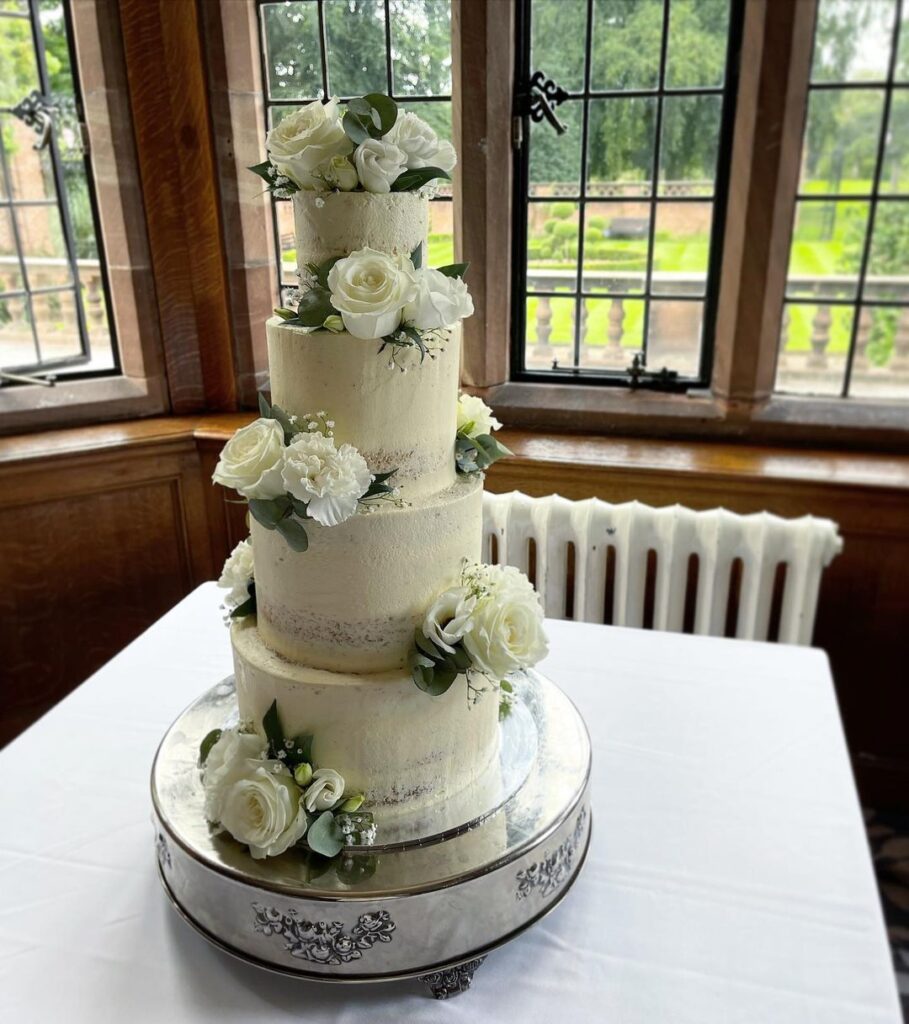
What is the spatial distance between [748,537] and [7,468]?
1.84 meters

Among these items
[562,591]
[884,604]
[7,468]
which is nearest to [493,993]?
[562,591]

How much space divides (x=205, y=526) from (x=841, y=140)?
1967 millimetres

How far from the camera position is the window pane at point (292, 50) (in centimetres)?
236

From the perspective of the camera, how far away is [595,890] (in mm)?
1107

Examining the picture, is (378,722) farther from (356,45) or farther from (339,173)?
(356,45)

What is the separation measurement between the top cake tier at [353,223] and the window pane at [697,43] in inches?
61.7

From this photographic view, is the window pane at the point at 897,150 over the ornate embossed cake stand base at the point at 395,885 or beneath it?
over

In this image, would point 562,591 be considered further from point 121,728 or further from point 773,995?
point 773,995

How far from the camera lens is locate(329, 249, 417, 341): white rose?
33.9 inches

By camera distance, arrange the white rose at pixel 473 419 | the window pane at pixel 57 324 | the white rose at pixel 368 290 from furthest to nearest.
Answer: the window pane at pixel 57 324 < the white rose at pixel 473 419 < the white rose at pixel 368 290

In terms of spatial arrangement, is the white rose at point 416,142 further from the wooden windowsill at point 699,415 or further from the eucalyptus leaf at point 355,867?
the wooden windowsill at point 699,415

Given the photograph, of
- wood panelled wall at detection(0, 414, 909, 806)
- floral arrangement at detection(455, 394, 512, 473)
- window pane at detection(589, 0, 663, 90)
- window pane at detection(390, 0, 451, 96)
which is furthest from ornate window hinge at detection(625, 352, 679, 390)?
floral arrangement at detection(455, 394, 512, 473)

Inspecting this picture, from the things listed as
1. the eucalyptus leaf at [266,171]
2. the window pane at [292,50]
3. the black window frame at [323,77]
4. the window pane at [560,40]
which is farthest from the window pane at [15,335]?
the eucalyptus leaf at [266,171]

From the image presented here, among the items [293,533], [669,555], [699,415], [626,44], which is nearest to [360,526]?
[293,533]
